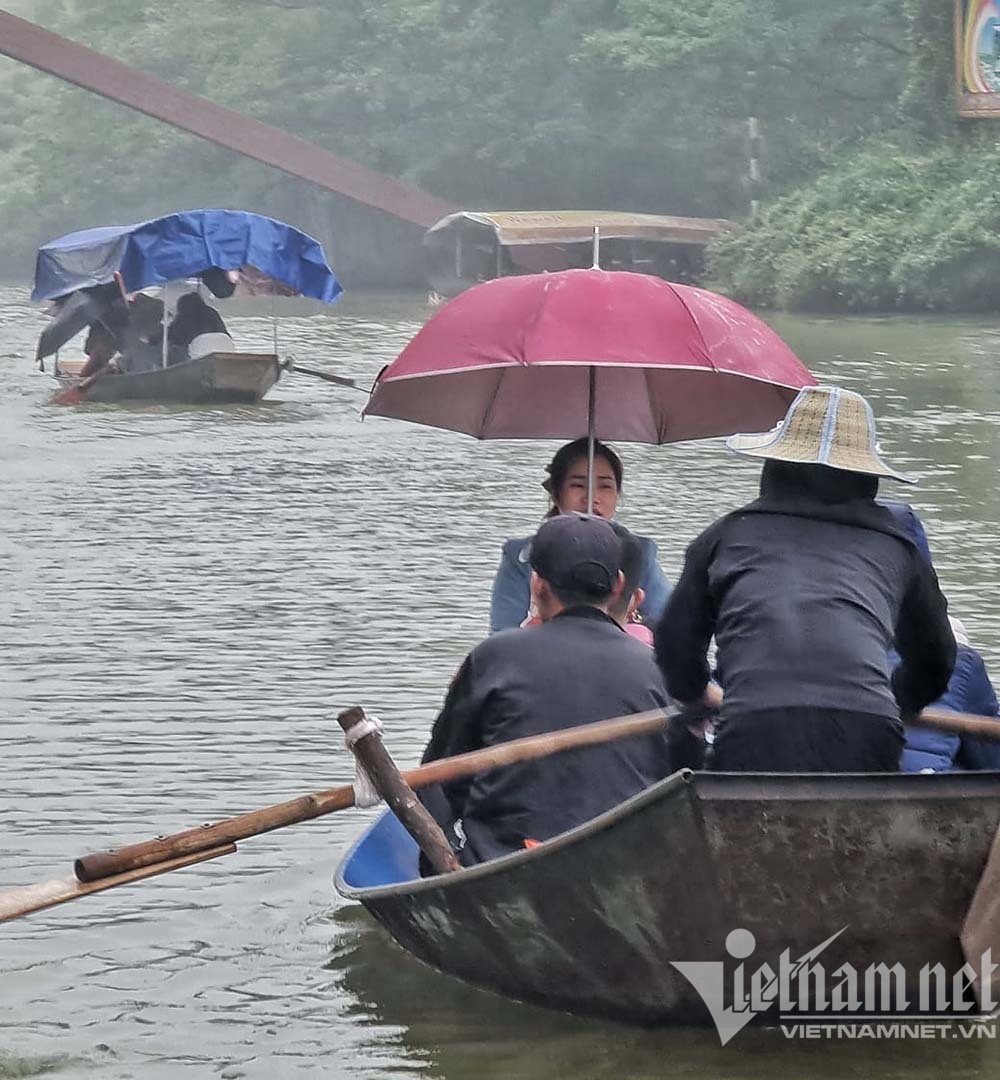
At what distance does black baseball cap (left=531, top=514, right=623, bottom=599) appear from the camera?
491 cm

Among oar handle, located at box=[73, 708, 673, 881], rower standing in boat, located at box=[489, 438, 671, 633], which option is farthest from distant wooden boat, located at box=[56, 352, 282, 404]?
oar handle, located at box=[73, 708, 673, 881]

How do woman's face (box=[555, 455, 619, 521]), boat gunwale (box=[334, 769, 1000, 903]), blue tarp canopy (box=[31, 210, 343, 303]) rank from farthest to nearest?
1. blue tarp canopy (box=[31, 210, 343, 303])
2. woman's face (box=[555, 455, 619, 521])
3. boat gunwale (box=[334, 769, 1000, 903])

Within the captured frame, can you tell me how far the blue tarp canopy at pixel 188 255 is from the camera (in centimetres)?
2020

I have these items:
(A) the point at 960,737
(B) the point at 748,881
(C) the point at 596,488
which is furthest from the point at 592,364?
(B) the point at 748,881

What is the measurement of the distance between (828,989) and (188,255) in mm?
16414

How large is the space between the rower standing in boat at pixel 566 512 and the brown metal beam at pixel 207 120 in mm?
29237

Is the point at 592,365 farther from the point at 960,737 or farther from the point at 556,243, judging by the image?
the point at 556,243

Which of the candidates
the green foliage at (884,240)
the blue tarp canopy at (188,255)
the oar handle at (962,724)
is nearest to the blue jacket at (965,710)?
the oar handle at (962,724)

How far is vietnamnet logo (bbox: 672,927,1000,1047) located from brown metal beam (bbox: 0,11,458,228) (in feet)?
103

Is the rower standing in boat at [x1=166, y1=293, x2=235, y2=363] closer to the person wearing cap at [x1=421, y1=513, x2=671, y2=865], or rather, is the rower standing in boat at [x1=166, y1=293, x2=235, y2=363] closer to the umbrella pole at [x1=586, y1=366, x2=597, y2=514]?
the umbrella pole at [x1=586, y1=366, x2=597, y2=514]

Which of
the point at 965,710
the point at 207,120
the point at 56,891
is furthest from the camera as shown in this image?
the point at 207,120

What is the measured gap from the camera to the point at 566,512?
6.45m

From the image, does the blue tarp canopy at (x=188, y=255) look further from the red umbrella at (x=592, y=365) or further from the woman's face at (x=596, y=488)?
the woman's face at (x=596, y=488)

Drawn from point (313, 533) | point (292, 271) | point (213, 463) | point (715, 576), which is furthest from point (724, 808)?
point (292, 271)
